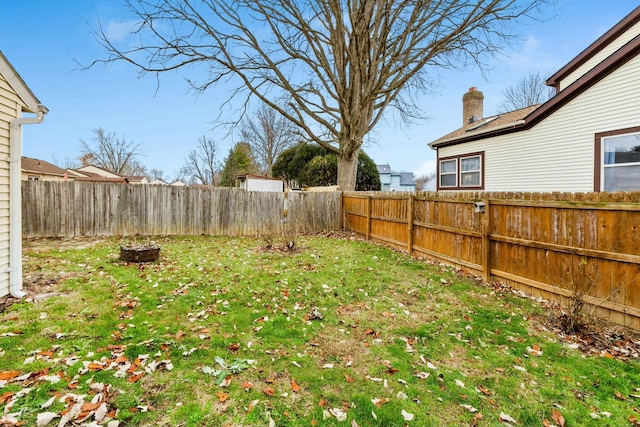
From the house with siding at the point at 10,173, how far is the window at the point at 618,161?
11502mm

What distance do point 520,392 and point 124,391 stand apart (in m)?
3.27

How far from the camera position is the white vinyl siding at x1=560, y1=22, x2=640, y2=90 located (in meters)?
7.84

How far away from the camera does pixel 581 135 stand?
789 cm

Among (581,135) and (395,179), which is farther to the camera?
(395,179)

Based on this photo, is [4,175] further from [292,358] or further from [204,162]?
[204,162]

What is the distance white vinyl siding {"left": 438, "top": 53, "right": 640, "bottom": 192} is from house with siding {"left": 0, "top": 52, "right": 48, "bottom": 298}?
37.9ft

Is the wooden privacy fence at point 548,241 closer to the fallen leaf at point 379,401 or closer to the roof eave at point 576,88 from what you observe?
the fallen leaf at point 379,401

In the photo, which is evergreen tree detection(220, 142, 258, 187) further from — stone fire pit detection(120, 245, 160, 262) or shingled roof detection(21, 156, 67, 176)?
stone fire pit detection(120, 245, 160, 262)

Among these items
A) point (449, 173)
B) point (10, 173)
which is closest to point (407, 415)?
point (10, 173)

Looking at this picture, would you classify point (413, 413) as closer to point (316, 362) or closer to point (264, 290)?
point (316, 362)

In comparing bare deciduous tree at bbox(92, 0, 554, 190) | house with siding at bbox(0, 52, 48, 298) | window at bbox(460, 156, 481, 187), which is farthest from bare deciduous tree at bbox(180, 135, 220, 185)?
house with siding at bbox(0, 52, 48, 298)

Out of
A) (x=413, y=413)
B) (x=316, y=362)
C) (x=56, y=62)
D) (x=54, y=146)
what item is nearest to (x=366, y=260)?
(x=316, y=362)

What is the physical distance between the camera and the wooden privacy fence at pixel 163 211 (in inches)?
351

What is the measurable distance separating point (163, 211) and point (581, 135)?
12463mm
